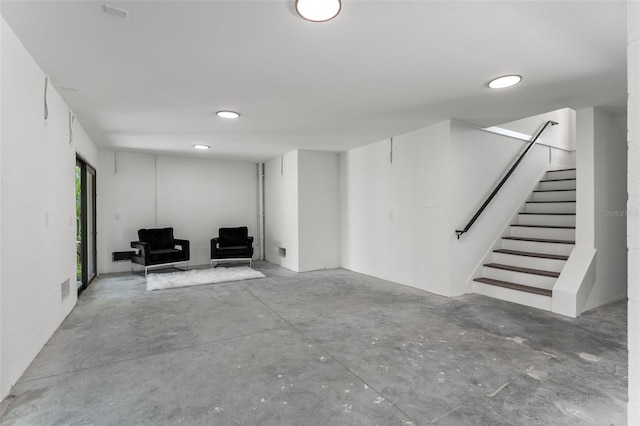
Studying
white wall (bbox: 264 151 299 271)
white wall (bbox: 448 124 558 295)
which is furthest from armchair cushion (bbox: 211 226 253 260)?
white wall (bbox: 448 124 558 295)

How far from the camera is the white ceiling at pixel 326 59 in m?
2.00

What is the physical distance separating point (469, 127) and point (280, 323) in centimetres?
376

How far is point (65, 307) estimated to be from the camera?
354 centimetres

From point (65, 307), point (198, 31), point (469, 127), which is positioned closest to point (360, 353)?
point (198, 31)

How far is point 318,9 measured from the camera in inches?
75.6

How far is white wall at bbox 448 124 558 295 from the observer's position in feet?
Result: 14.6

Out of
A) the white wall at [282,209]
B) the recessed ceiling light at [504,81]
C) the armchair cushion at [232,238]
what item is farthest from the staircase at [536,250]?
the armchair cushion at [232,238]

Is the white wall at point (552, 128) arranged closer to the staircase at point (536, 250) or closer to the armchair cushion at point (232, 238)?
the staircase at point (536, 250)

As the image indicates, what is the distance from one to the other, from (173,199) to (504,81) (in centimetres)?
648

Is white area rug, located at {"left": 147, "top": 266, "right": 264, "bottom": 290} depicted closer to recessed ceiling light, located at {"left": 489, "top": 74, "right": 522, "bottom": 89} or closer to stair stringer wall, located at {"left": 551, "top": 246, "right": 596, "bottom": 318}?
stair stringer wall, located at {"left": 551, "top": 246, "right": 596, "bottom": 318}

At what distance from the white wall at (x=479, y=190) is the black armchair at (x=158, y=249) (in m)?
4.87

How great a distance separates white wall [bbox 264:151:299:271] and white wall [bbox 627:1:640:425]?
5487 mm

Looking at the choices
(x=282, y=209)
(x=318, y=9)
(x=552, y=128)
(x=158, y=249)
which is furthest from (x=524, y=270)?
(x=158, y=249)

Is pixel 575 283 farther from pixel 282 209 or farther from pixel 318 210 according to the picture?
pixel 282 209
